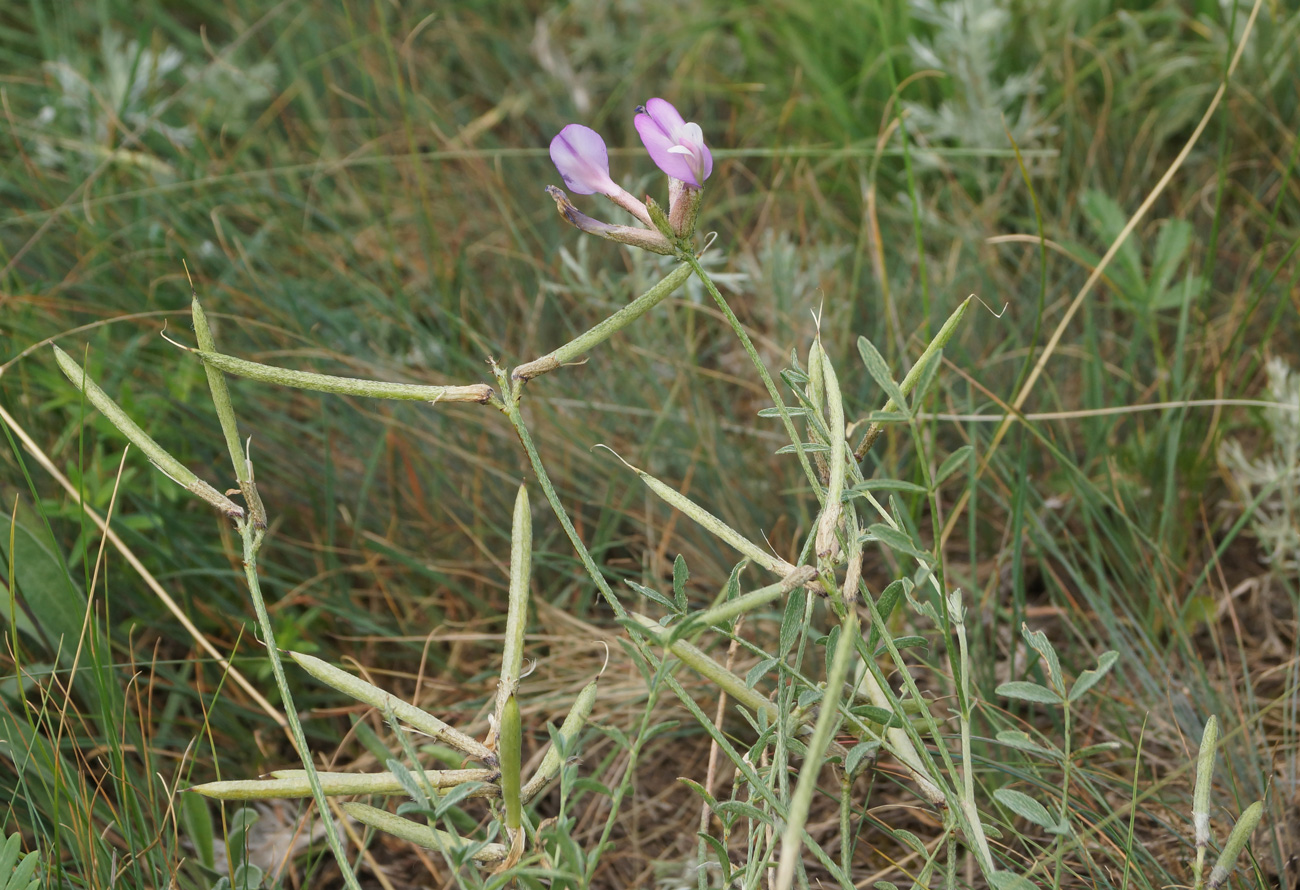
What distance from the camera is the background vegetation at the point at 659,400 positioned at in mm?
1343

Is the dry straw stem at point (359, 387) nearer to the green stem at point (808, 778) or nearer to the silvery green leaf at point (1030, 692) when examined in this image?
the green stem at point (808, 778)

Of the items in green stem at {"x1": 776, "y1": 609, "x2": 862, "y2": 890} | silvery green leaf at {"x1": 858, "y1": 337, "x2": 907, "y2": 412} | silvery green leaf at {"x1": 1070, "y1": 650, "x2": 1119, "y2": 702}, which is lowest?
silvery green leaf at {"x1": 1070, "y1": 650, "x2": 1119, "y2": 702}

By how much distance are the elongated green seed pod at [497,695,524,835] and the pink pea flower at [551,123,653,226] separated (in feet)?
1.27

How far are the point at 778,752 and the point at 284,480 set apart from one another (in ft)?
4.09

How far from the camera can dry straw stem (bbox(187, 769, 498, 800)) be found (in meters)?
0.81

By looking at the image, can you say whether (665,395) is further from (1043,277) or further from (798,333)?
(1043,277)

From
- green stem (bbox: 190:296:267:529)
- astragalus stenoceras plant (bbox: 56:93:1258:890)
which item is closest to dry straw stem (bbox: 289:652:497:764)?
astragalus stenoceras plant (bbox: 56:93:1258:890)

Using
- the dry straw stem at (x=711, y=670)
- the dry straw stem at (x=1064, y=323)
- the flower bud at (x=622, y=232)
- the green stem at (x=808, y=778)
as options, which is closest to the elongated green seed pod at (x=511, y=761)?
the dry straw stem at (x=711, y=670)

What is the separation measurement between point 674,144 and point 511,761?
0.48 metres

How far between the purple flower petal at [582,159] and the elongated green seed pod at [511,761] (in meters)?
0.40

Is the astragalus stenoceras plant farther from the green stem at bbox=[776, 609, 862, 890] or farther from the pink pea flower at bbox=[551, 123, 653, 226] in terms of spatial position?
the green stem at bbox=[776, 609, 862, 890]

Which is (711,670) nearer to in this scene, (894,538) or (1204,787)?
(894,538)

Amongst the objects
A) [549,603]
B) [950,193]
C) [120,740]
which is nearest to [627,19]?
[950,193]

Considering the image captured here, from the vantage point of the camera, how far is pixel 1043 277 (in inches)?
52.9
